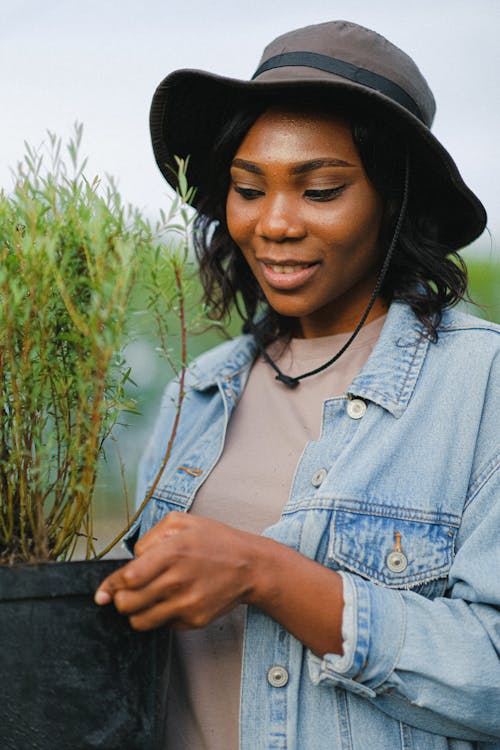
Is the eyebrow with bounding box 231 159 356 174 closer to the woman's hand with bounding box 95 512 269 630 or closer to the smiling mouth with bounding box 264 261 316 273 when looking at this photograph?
the smiling mouth with bounding box 264 261 316 273

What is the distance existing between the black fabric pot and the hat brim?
108cm

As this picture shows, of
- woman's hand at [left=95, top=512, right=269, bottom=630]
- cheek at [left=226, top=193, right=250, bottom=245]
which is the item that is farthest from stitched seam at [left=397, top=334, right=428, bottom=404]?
Result: woman's hand at [left=95, top=512, right=269, bottom=630]

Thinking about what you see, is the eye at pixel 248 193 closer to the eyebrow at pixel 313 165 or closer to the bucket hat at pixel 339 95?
the eyebrow at pixel 313 165

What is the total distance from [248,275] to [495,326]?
32.6 inches

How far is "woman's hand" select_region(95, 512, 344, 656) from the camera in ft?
4.30

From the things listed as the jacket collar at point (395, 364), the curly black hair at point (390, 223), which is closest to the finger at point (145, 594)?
the jacket collar at point (395, 364)

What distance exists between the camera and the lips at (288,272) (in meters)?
1.85

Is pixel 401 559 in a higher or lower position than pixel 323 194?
lower

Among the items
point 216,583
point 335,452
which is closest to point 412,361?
point 335,452

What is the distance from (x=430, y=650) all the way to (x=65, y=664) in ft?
2.16

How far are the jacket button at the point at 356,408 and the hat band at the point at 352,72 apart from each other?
2.13 ft

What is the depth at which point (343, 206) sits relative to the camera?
1803mm

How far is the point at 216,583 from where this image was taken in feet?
4.47

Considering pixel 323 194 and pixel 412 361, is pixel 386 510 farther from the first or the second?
pixel 323 194
